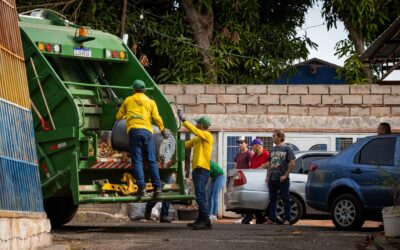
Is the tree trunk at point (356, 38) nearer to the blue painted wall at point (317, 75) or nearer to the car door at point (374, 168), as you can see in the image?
the blue painted wall at point (317, 75)

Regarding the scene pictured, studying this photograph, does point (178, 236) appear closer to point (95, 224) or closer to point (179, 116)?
point (179, 116)

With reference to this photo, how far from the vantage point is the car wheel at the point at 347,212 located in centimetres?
1858

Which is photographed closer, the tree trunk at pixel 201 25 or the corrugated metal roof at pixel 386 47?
the corrugated metal roof at pixel 386 47

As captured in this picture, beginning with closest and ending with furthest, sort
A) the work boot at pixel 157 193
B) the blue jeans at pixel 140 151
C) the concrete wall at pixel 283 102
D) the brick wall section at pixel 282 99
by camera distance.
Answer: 1. the blue jeans at pixel 140 151
2. the work boot at pixel 157 193
3. the concrete wall at pixel 283 102
4. the brick wall section at pixel 282 99

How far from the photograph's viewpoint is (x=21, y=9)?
30078 millimetres

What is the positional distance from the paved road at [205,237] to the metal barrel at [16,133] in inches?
62.3

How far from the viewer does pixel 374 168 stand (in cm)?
1838

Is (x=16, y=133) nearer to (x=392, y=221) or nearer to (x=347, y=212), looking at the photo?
(x=392, y=221)

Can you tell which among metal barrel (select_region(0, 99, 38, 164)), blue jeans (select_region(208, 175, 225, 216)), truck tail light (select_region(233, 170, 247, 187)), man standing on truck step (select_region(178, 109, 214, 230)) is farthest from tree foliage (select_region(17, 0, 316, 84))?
metal barrel (select_region(0, 99, 38, 164))

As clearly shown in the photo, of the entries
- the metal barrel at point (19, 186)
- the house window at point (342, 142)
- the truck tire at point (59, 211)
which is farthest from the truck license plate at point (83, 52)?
the house window at point (342, 142)

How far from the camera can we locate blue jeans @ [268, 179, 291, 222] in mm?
20875

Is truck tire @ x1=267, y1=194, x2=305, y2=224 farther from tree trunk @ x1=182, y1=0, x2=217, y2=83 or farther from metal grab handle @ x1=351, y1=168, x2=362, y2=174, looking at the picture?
tree trunk @ x1=182, y1=0, x2=217, y2=83

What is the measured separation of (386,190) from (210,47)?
14.6 metres

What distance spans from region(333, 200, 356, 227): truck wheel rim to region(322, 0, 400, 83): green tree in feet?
44.7
